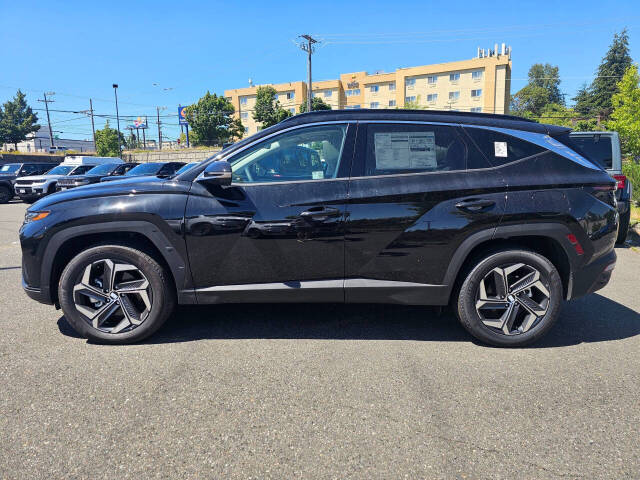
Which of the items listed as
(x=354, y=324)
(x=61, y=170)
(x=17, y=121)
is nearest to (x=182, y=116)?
(x=17, y=121)

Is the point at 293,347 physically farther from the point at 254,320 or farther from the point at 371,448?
the point at 371,448

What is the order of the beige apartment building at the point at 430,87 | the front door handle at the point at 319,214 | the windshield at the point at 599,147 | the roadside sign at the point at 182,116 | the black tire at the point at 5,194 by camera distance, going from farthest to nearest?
the roadside sign at the point at 182,116 < the beige apartment building at the point at 430,87 < the black tire at the point at 5,194 < the windshield at the point at 599,147 < the front door handle at the point at 319,214

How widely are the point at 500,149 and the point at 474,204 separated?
538 mm

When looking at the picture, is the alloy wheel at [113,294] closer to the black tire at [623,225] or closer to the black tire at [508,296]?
the black tire at [508,296]

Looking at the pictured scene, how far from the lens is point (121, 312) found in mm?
3408

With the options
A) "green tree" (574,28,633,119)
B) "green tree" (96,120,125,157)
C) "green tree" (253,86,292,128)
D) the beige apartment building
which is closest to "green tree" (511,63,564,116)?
"green tree" (574,28,633,119)

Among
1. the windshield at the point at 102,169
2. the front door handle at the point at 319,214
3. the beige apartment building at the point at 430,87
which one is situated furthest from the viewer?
the beige apartment building at the point at 430,87

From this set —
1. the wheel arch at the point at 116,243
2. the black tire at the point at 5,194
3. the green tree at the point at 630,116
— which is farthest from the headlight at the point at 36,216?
the green tree at the point at 630,116

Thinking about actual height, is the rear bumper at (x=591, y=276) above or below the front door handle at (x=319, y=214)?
below

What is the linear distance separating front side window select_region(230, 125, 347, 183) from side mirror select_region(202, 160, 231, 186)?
174 mm

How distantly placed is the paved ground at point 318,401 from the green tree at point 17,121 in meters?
91.6

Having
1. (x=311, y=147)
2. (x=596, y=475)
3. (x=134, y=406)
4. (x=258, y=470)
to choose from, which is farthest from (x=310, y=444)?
(x=311, y=147)

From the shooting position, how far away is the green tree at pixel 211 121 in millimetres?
69250

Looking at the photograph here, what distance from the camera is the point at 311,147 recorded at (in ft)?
11.1
